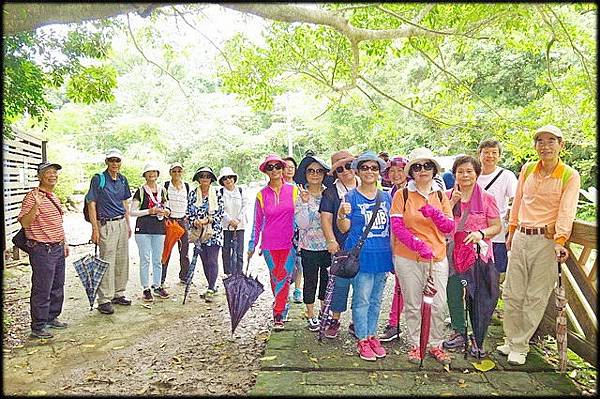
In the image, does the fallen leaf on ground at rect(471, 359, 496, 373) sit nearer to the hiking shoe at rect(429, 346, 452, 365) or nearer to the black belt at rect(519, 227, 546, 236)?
the hiking shoe at rect(429, 346, 452, 365)

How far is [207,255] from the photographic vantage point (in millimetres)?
5906

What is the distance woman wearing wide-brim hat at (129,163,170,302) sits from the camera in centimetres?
596

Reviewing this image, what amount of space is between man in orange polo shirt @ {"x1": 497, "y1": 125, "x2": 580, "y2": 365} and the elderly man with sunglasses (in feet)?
4.40

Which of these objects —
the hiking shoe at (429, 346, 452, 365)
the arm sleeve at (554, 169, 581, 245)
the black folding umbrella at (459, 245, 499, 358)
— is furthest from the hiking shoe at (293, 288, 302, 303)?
the arm sleeve at (554, 169, 581, 245)

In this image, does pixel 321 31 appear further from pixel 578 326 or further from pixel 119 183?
pixel 578 326

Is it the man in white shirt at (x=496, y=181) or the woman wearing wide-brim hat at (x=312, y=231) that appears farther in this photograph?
the woman wearing wide-brim hat at (x=312, y=231)

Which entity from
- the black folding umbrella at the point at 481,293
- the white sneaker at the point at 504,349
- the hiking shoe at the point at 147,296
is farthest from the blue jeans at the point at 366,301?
the hiking shoe at the point at 147,296

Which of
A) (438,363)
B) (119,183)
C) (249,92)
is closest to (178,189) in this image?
(119,183)

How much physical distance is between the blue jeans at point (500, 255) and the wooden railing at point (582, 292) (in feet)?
1.86

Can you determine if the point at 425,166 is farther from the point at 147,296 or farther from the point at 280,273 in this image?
the point at 147,296

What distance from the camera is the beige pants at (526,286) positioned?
371 cm

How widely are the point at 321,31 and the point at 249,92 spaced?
1404mm

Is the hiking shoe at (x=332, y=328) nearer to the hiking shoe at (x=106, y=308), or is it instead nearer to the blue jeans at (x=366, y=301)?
the blue jeans at (x=366, y=301)

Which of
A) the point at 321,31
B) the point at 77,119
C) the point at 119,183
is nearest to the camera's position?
the point at 119,183
